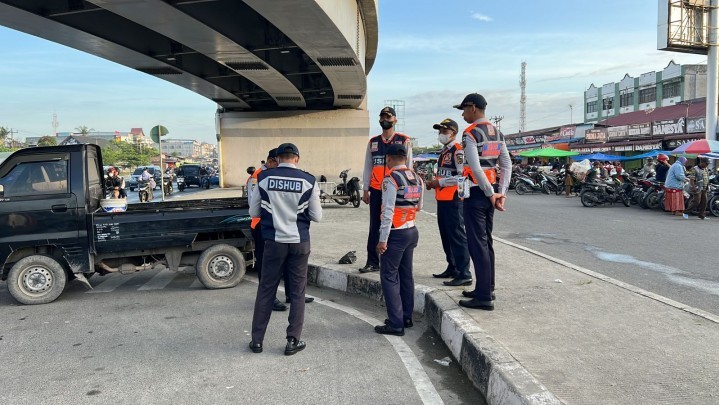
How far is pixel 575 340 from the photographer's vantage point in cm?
393

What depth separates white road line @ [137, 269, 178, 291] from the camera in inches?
268

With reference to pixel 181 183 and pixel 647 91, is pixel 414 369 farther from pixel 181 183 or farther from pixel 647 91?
pixel 647 91

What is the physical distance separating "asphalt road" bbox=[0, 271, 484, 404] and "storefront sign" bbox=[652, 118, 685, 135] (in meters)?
27.5

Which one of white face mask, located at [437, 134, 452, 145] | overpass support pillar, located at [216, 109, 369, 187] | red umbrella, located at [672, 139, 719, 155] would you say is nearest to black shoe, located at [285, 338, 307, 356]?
white face mask, located at [437, 134, 452, 145]

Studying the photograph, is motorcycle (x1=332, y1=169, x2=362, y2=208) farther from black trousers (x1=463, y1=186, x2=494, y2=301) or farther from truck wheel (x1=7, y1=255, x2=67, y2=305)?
black trousers (x1=463, y1=186, x2=494, y2=301)

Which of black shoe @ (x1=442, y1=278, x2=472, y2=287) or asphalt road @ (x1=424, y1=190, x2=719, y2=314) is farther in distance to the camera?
asphalt road @ (x1=424, y1=190, x2=719, y2=314)

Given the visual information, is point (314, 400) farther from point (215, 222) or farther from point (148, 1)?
point (148, 1)

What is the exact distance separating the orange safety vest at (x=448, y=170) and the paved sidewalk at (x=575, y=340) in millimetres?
1038

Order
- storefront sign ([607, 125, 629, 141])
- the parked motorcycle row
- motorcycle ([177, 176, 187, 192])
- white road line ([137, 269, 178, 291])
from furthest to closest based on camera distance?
1. motorcycle ([177, 176, 187, 192])
2. storefront sign ([607, 125, 629, 141])
3. the parked motorcycle row
4. white road line ([137, 269, 178, 291])

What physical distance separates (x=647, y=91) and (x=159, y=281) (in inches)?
2237

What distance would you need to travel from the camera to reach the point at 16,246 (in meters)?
5.84

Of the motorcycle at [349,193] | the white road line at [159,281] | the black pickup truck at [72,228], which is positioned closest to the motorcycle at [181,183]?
the motorcycle at [349,193]

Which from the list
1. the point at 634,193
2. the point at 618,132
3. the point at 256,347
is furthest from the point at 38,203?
the point at 618,132

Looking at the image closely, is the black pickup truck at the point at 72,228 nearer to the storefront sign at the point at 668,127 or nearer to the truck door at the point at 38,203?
the truck door at the point at 38,203
